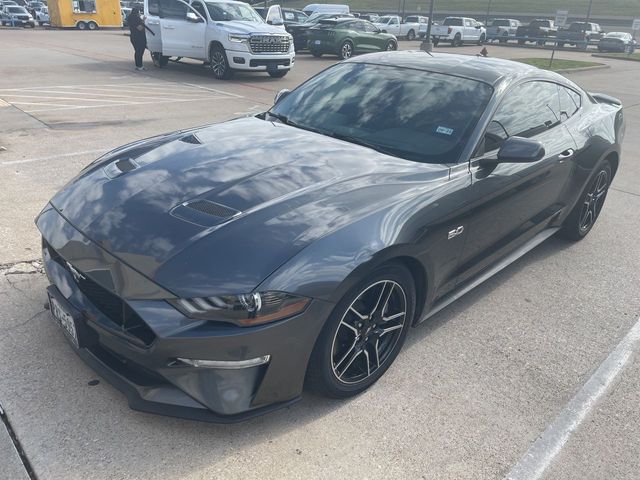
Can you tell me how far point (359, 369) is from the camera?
2811mm

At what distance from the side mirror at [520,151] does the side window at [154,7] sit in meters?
13.7

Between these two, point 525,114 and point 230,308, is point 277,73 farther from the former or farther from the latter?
point 230,308

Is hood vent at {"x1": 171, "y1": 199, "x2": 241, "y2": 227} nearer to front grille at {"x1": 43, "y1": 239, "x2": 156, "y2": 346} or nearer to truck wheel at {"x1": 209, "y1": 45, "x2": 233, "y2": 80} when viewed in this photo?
front grille at {"x1": 43, "y1": 239, "x2": 156, "y2": 346}

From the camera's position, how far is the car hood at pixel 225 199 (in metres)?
2.30

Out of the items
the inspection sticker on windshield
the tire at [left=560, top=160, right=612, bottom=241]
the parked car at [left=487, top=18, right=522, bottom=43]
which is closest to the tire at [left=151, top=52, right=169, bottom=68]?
the tire at [left=560, top=160, right=612, bottom=241]

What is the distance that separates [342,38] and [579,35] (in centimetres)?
2724

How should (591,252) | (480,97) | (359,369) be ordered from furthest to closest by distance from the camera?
(591,252), (480,97), (359,369)

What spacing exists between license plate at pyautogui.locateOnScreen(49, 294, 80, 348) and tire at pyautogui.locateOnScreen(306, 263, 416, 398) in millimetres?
1092

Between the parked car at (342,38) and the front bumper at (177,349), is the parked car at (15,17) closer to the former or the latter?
the parked car at (342,38)

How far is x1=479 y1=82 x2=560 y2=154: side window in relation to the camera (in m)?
3.48

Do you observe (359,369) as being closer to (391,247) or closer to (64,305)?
(391,247)

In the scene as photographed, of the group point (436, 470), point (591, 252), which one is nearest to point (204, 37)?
point (591, 252)

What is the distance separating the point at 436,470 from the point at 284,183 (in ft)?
5.13

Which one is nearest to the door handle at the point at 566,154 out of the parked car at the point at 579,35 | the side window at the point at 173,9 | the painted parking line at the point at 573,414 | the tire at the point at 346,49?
the painted parking line at the point at 573,414
